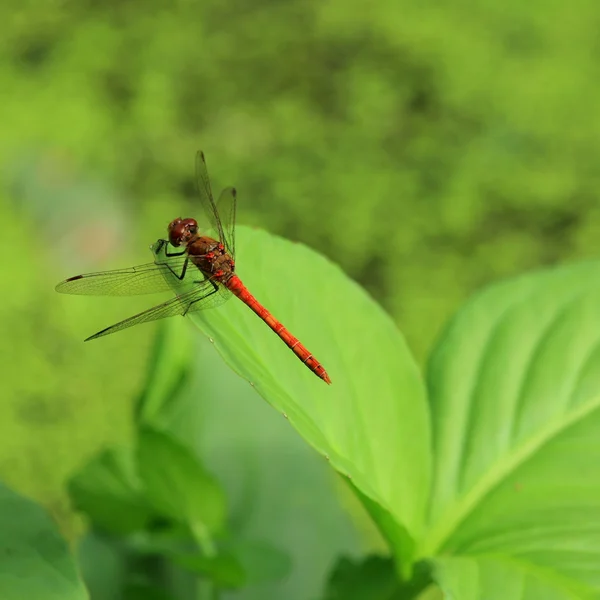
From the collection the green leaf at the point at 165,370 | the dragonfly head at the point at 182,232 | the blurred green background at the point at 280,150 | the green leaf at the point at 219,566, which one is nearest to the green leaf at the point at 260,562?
the green leaf at the point at 219,566

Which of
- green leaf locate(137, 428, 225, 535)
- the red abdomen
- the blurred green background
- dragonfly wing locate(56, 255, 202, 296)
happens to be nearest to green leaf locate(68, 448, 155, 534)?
green leaf locate(137, 428, 225, 535)

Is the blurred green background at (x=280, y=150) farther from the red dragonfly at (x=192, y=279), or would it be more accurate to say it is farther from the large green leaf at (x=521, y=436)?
the large green leaf at (x=521, y=436)

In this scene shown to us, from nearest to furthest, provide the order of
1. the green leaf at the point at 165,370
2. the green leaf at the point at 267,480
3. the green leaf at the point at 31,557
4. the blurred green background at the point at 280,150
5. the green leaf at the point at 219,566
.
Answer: the green leaf at the point at 31,557, the green leaf at the point at 219,566, the green leaf at the point at 165,370, the green leaf at the point at 267,480, the blurred green background at the point at 280,150

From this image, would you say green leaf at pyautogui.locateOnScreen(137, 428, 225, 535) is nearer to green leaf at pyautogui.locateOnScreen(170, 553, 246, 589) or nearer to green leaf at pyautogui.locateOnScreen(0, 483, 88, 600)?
green leaf at pyautogui.locateOnScreen(170, 553, 246, 589)

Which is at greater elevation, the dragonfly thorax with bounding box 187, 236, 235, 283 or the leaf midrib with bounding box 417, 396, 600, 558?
the dragonfly thorax with bounding box 187, 236, 235, 283

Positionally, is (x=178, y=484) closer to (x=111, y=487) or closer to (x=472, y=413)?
(x=111, y=487)
